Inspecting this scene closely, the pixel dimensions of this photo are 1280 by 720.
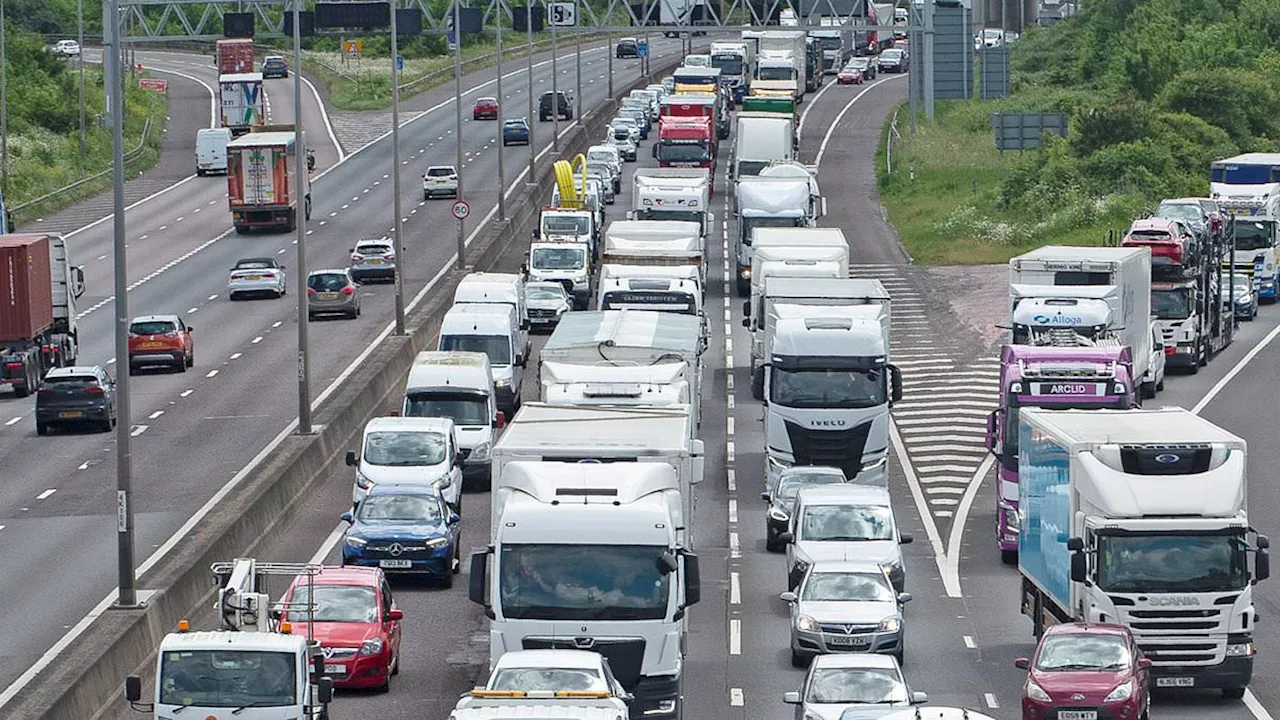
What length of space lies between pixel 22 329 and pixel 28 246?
220cm

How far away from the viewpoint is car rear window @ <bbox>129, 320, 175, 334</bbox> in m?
60.4

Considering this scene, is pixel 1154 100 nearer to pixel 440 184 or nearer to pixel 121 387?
pixel 440 184

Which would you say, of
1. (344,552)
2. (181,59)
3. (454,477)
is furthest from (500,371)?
(181,59)

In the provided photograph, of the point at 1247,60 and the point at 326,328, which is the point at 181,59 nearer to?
the point at 1247,60

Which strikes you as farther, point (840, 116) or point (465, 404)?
point (840, 116)

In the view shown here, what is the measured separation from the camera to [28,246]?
59.2m

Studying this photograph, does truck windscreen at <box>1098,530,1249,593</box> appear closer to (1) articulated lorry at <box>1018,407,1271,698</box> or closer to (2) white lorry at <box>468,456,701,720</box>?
(1) articulated lorry at <box>1018,407,1271,698</box>

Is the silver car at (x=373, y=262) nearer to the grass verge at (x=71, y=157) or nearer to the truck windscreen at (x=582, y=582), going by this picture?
the grass verge at (x=71, y=157)

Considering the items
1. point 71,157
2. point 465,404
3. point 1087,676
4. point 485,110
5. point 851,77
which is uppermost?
point 851,77

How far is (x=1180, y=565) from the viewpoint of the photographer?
1225 inches

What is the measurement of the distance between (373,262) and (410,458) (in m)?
33.2

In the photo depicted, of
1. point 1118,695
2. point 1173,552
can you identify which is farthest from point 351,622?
point 1173,552

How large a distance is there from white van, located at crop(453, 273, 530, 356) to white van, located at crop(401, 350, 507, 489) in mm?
8186

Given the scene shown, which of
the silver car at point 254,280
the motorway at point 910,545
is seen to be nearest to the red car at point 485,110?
the motorway at point 910,545
